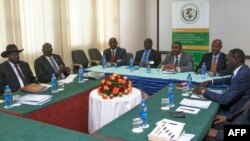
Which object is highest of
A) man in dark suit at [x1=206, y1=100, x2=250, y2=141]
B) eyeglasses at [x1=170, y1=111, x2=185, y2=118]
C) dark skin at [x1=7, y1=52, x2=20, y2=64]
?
dark skin at [x1=7, y1=52, x2=20, y2=64]

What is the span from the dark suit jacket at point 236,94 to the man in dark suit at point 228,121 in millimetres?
181

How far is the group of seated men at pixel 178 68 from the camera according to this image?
3500 millimetres

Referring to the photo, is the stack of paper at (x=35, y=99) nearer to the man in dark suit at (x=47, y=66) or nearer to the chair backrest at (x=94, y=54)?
the man in dark suit at (x=47, y=66)

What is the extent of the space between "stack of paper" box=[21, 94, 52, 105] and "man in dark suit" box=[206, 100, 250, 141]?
2074mm

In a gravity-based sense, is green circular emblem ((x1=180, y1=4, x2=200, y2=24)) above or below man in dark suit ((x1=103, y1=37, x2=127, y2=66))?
above

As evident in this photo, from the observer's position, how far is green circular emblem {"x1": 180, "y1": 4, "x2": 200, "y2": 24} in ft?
24.6

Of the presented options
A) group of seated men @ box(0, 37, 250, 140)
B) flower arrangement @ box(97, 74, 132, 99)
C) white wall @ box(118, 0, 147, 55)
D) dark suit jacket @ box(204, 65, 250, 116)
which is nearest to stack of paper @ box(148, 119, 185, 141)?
group of seated men @ box(0, 37, 250, 140)

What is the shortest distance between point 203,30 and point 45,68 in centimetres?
427

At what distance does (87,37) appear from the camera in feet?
24.6

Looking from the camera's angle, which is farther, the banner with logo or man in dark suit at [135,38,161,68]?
the banner with logo

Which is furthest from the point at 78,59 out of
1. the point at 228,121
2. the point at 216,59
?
the point at 228,121

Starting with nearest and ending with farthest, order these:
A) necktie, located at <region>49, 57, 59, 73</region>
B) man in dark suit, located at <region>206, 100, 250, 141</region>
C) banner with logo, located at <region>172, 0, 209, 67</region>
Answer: man in dark suit, located at <region>206, 100, 250, 141</region>, necktie, located at <region>49, 57, 59, 73</region>, banner with logo, located at <region>172, 0, 209, 67</region>

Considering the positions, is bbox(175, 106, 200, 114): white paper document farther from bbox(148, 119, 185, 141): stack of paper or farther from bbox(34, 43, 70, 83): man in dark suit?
bbox(34, 43, 70, 83): man in dark suit

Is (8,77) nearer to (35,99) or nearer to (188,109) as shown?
(35,99)
